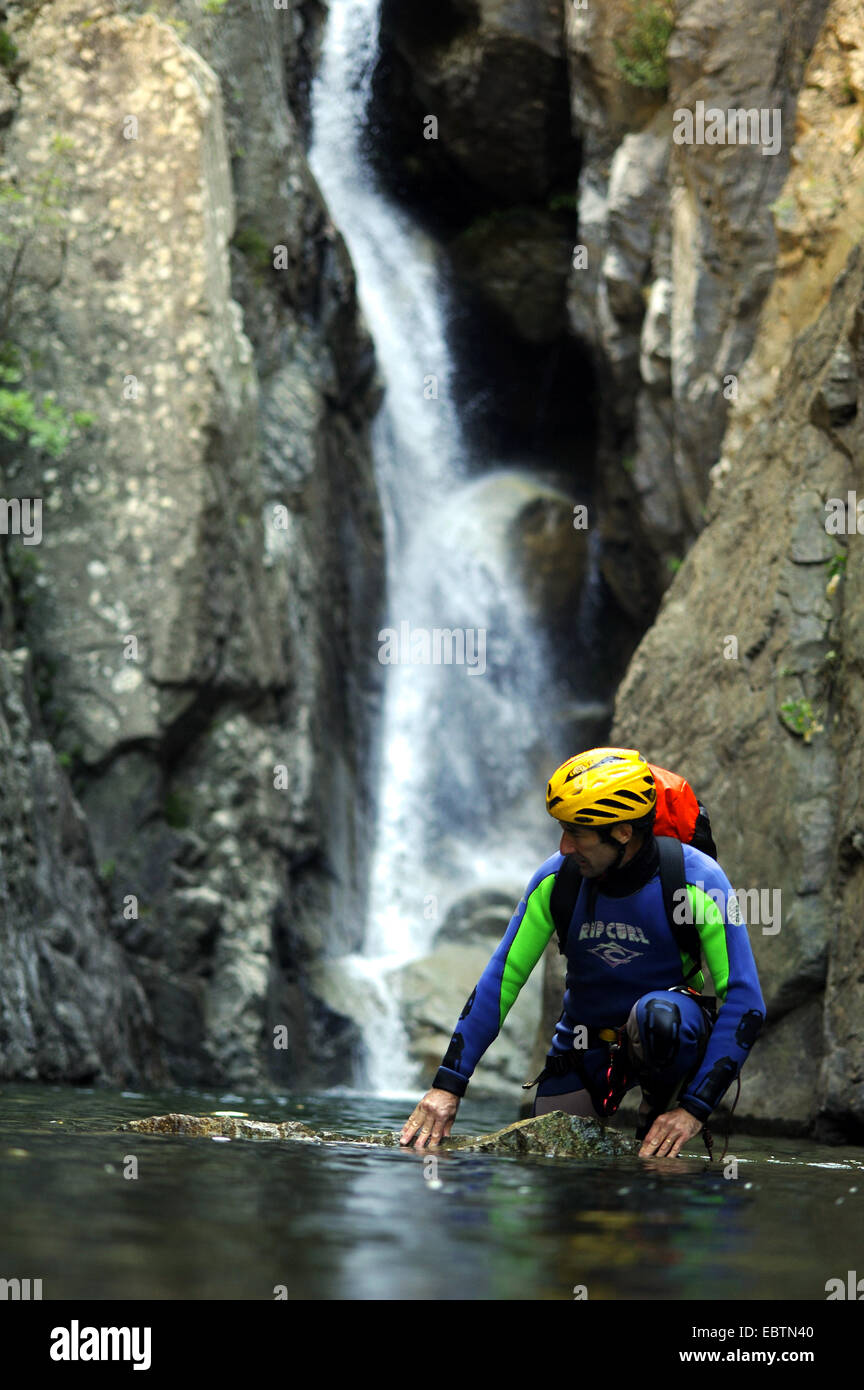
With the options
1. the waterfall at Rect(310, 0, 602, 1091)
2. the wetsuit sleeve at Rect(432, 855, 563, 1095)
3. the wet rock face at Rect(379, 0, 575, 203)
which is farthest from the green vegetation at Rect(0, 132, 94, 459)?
the wet rock face at Rect(379, 0, 575, 203)

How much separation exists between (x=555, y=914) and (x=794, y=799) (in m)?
3.70

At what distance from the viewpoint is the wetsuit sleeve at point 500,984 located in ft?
16.0

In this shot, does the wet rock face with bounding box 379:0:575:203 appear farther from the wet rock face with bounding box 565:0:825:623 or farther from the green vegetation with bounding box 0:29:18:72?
the green vegetation with bounding box 0:29:18:72

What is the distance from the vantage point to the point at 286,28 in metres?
20.9

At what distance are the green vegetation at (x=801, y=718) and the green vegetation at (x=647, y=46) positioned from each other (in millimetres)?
11599

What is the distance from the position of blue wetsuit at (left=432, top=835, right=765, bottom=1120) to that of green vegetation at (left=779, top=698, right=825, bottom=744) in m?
3.53

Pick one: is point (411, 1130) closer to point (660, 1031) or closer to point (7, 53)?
point (660, 1031)

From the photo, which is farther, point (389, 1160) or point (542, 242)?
point (542, 242)

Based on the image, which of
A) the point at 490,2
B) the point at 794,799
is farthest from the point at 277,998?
the point at 490,2

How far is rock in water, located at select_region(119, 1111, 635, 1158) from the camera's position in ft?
15.9

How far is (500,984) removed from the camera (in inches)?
201

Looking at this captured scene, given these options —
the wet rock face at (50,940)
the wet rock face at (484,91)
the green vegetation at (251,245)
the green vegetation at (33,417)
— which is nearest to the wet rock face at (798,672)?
the wet rock face at (50,940)

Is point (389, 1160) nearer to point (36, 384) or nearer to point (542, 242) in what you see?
point (36, 384)

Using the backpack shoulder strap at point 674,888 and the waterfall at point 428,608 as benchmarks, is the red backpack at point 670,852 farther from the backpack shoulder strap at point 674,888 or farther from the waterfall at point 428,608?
the waterfall at point 428,608
